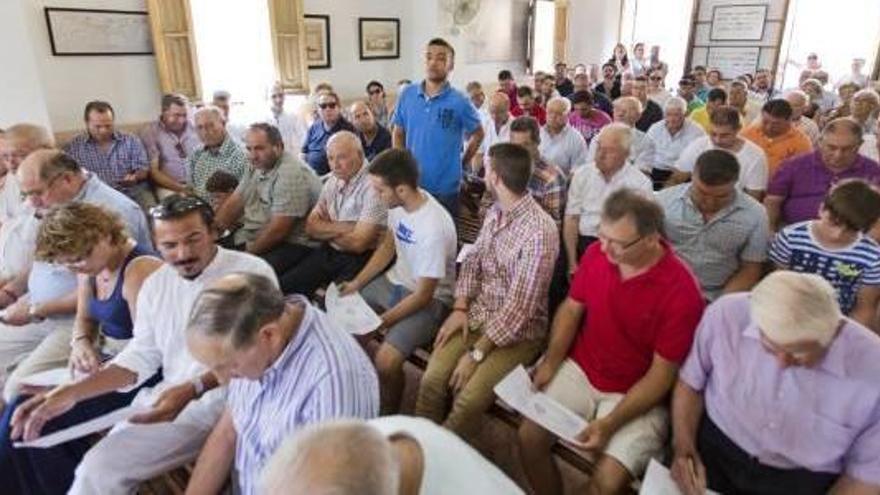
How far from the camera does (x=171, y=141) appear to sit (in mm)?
4547

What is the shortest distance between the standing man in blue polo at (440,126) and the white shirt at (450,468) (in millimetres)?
2652

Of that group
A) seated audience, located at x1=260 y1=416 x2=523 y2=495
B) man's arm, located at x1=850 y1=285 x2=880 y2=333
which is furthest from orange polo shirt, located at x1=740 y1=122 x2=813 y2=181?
seated audience, located at x1=260 y1=416 x2=523 y2=495

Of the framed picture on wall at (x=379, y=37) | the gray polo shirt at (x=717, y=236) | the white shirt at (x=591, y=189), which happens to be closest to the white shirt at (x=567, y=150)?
the white shirt at (x=591, y=189)

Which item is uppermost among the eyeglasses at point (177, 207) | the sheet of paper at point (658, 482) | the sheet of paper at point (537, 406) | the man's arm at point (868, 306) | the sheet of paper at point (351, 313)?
the eyeglasses at point (177, 207)

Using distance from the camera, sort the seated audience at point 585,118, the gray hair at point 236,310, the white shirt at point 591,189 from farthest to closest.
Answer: the seated audience at point 585,118 < the white shirt at point 591,189 < the gray hair at point 236,310

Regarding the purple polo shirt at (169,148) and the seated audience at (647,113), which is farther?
the seated audience at (647,113)

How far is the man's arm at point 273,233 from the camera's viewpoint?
9.91 ft

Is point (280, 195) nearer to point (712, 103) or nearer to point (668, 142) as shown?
point (668, 142)

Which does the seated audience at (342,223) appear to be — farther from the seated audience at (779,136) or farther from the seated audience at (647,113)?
the seated audience at (647,113)

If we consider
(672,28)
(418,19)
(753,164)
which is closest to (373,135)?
(753,164)

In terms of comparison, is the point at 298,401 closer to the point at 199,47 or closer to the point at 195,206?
the point at 195,206

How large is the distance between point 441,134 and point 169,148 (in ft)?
7.89

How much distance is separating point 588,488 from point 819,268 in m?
1.28

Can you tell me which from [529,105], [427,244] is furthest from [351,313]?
[529,105]
